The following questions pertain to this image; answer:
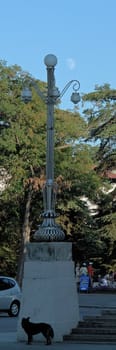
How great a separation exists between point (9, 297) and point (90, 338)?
11044 millimetres

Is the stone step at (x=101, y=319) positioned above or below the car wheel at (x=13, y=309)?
above

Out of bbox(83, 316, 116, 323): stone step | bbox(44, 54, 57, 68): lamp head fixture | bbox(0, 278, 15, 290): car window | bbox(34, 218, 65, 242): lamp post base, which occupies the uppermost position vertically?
bbox(44, 54, 57, 68): lamp head fixture

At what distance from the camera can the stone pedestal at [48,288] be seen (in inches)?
656

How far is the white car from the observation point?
27406 mm

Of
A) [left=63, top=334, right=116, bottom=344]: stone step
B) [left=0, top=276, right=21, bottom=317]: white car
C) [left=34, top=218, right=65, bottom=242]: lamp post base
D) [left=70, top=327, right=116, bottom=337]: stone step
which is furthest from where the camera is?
[left=0, top=276, right=21, bottom=317]: white car

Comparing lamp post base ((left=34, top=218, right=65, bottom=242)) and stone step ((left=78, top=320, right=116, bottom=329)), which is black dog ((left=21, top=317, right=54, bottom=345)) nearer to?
stone step ((left=78, top=320, right=116, bottom=329))

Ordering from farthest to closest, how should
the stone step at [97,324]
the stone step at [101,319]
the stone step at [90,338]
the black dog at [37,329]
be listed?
the stone step at [101,319] < the stone step at [97,324] < the stone step at [90,338] < the black dog at [37,329]

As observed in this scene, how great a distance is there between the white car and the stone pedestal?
34.4 ft

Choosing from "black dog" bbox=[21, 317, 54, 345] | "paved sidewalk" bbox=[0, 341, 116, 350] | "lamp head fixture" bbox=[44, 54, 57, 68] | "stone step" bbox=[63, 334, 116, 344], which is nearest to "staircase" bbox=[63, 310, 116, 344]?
"stone step" bbox=[63, 334, 116, 344]

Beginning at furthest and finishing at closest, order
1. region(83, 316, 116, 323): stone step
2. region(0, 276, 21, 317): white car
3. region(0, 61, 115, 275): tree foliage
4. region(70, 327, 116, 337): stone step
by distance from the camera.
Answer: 1. region(0, 61, 115, 275): tree foliage
2. region(0, 276, 21, 317): white car
3. region(83, 316, 116, 323): stone step
4. region(70, 327, 116, 337): stone step

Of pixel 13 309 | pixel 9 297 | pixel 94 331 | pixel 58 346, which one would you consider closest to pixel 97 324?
pixel 94 331

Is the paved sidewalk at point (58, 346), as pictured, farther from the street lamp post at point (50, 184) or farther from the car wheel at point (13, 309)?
the car wheel at point (13, 309)

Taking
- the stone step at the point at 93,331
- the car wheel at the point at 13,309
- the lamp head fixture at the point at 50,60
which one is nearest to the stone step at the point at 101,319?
the stone step at the point at 93,331

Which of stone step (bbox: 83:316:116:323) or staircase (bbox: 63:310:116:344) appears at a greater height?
stone step (bbox: 83:316:116:323)
